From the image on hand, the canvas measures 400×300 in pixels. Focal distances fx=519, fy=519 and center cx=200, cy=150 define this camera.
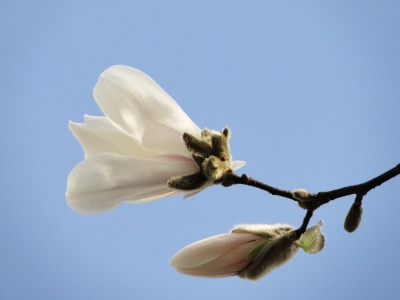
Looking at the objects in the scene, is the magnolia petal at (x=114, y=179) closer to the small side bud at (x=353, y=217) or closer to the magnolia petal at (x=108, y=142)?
the magnolia petal at (x=108, y=142)

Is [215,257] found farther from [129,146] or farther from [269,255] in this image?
[129,146]

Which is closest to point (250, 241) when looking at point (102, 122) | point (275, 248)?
point (275, 248)

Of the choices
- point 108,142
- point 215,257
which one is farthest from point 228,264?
point 108,142

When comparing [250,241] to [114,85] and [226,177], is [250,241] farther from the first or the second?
[114,85]

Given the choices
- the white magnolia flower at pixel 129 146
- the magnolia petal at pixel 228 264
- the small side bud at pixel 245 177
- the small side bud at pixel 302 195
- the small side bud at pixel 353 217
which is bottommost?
the magnolia petal at pixel 228 264

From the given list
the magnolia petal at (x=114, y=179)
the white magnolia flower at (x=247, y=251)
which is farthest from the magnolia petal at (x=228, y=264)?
the magnolia petal at (x=114, y=179)

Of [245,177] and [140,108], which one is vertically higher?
[140,108]
